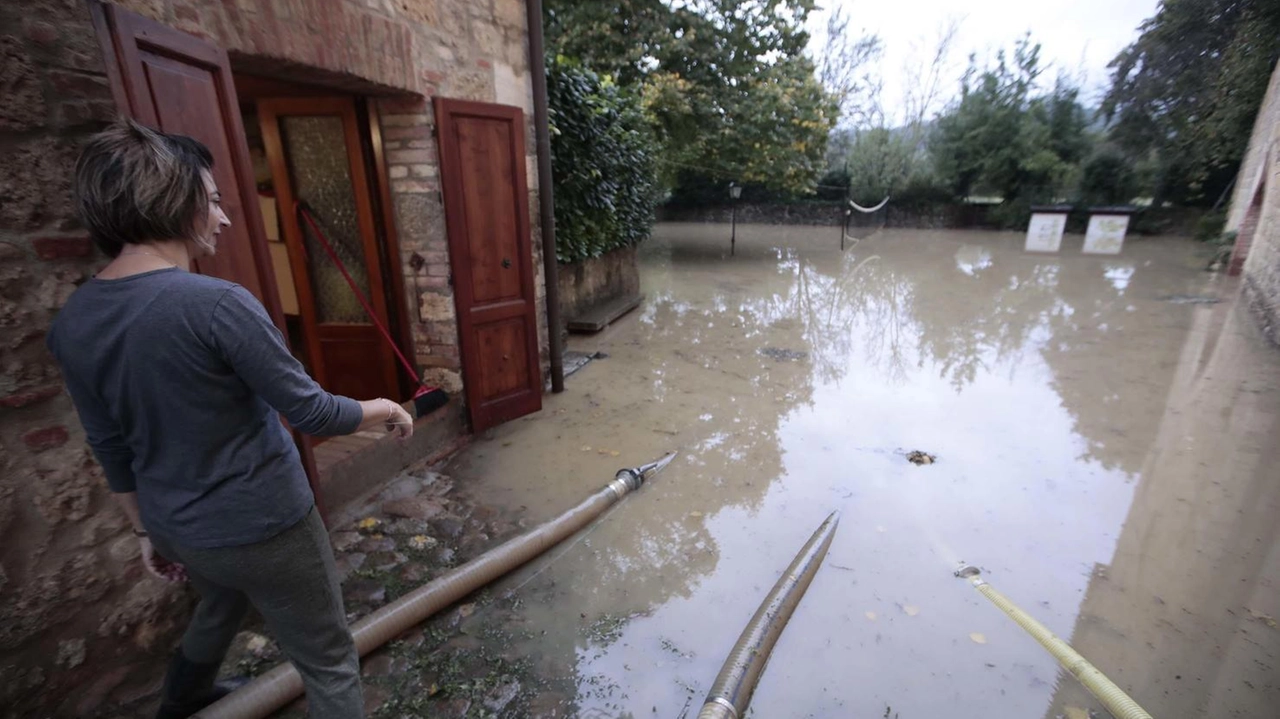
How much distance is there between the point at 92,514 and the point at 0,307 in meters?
0.66

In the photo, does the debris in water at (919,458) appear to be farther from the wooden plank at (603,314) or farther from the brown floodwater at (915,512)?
the wooden plank at (603,314)

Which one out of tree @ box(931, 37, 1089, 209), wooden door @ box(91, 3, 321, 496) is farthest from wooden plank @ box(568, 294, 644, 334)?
tree @ box(931, 37, 1089, 209)

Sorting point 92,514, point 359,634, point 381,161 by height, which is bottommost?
point 359,634

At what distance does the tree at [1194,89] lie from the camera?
11047 mm

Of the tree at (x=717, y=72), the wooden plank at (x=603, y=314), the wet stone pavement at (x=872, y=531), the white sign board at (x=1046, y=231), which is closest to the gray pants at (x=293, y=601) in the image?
the wet stone pavement at (x=872, y=531)

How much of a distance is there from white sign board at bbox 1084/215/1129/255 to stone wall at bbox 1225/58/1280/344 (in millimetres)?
1781

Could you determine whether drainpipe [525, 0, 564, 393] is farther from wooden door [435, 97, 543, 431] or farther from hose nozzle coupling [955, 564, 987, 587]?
hose nozzle coupling [955, 564, 987, 587]

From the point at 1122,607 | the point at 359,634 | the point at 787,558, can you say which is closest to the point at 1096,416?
the point at 1122,607

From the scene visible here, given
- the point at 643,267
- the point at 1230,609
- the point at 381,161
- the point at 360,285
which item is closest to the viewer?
the point at 1230,609

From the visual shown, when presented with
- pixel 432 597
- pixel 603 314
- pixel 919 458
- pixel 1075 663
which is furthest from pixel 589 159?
pixel 1075 663

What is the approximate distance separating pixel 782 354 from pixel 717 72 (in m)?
6.81

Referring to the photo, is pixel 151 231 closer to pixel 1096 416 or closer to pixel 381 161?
pixel 381 161

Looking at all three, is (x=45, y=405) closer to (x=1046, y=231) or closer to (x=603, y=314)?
(x=603, y=314)

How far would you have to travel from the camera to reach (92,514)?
69.2 inches
